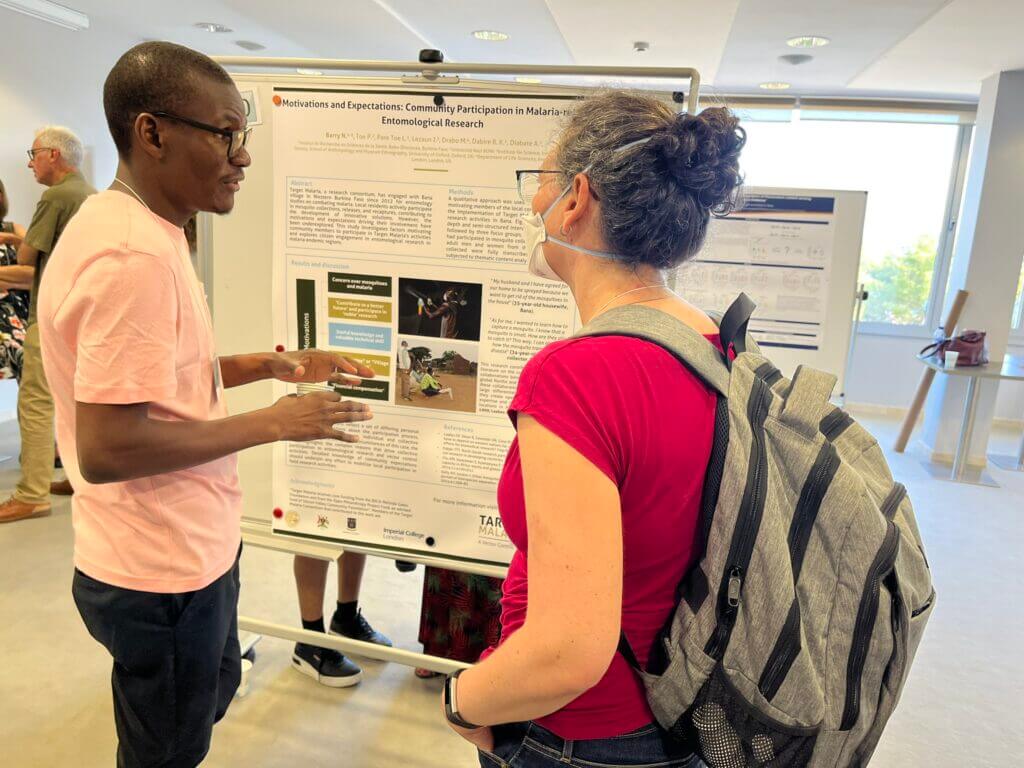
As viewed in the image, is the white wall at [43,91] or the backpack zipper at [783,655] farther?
the white wall at [43,91]

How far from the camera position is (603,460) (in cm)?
69

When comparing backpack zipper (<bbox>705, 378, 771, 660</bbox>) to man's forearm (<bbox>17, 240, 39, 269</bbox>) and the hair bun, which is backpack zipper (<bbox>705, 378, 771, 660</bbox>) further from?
man's forearm (<bbox>17, 240, 39, 269</bbox>)

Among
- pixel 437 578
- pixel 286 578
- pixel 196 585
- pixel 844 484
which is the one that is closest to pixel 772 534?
pixel 844 484

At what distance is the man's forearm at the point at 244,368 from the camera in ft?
4.97

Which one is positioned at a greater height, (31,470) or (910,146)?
(910,146)

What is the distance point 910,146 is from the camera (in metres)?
6.27

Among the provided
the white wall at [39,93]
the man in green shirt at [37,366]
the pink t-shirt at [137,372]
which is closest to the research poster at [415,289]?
the pink t-shirt at [137,372]

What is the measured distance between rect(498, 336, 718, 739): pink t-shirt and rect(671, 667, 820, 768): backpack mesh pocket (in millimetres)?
89

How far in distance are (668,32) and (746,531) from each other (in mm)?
4448

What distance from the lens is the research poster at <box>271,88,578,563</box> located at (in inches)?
64.1

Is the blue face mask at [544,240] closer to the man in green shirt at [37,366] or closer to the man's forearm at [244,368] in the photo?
the man's forearm at [244,368]

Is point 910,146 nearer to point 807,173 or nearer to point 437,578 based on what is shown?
point 807,173

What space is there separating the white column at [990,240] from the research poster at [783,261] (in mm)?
2948

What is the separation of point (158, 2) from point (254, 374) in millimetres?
4266
